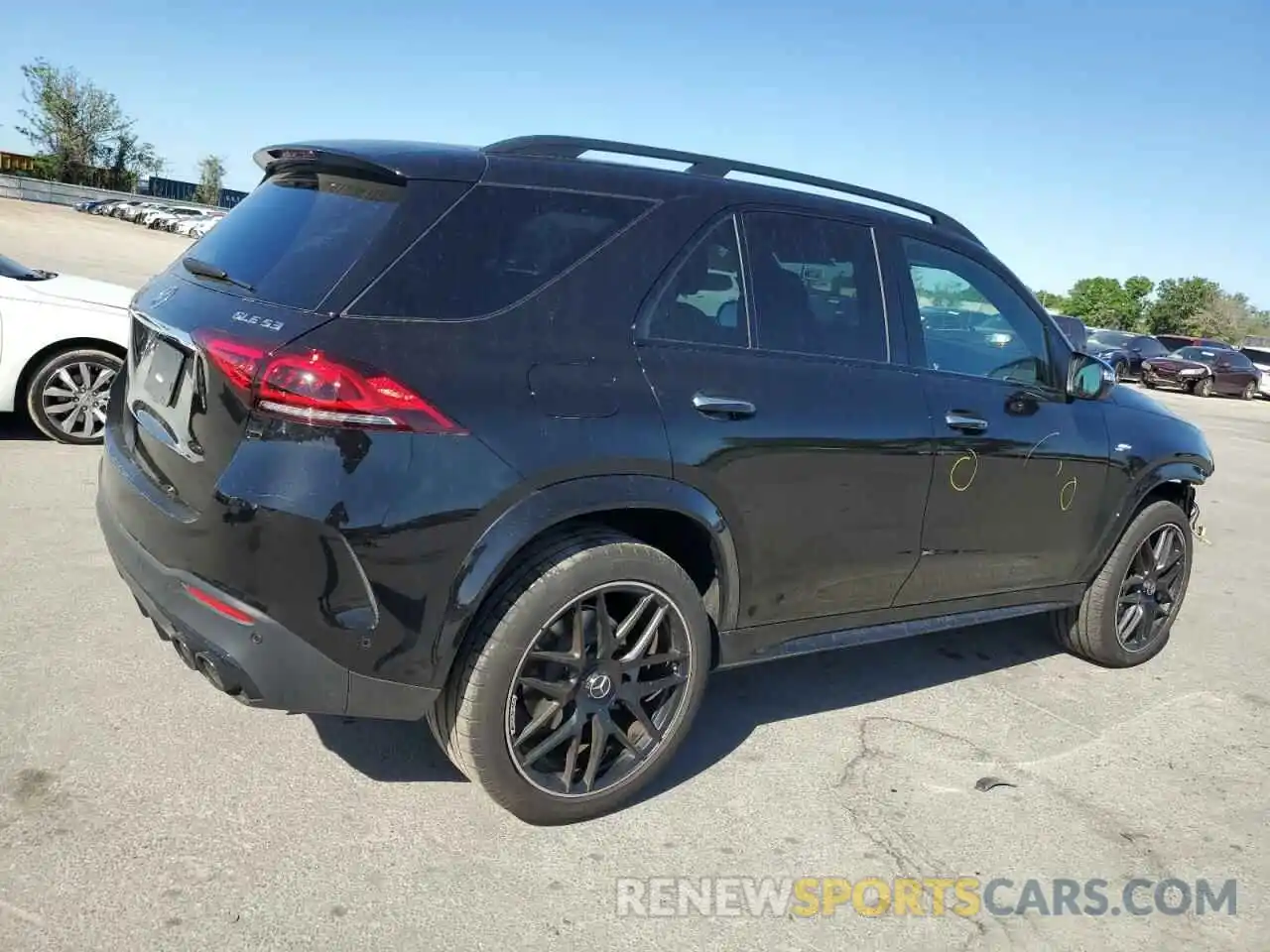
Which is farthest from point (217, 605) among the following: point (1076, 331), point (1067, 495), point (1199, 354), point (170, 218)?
point (170, 218)

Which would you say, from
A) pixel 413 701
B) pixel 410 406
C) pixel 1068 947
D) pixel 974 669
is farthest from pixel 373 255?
pixel 974 669

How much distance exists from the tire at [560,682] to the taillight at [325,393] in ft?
1.84

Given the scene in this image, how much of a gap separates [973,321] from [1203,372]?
29.8 meters

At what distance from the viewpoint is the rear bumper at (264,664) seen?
2.63 metres

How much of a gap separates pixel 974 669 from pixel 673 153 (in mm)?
2789

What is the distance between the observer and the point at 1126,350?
31812 mm

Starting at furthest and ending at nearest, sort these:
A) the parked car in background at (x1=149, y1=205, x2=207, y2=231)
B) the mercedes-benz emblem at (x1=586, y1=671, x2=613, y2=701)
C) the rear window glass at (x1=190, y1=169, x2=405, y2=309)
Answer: the parked car in background at (x1=149, y1=205, x2=207, y2=231) → the mercedes-benz emblem at (x1=586, y1=671, x2=613, y2=701) → the rear window glass at (x1=190, y1=169, x2=405, y2=309)

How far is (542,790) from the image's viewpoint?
303 centimetres

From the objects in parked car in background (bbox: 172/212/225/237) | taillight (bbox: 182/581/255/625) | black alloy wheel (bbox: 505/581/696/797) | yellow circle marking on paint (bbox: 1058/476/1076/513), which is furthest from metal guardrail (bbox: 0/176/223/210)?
black alloy wheel (bbox: 505/581/696/797)

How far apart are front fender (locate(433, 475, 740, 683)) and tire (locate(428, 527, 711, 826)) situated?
8cm

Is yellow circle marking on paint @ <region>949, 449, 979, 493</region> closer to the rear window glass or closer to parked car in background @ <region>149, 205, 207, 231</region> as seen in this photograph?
the rear window glass

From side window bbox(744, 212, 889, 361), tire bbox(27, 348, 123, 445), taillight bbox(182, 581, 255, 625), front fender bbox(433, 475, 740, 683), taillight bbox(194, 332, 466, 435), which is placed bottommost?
tire bbox(27, 348, 123, 445)

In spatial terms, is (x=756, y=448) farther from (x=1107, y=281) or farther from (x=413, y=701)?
(x=1107, y=281)

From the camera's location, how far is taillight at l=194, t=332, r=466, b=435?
2570 mm
